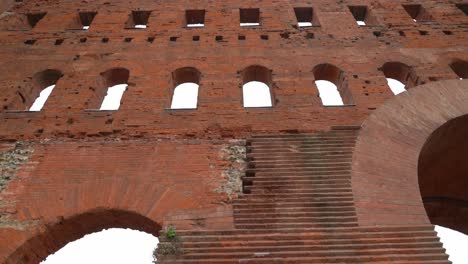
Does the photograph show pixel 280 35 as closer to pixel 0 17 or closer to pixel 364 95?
pixel 364 95

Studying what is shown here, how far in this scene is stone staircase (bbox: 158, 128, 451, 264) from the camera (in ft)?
15.1

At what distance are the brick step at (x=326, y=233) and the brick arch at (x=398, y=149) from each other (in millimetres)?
110

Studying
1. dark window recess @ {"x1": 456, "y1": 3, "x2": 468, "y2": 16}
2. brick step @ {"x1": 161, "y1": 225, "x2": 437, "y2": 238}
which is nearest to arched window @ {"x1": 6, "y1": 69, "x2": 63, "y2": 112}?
brick step @ {"x1": 161, "y1": 225, "x2": 437, "y2": 238}

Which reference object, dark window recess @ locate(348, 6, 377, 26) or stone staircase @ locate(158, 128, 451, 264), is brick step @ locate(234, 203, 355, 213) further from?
dark window recess @ locate(348, 6, 377, 26)

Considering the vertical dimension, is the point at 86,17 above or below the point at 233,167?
above

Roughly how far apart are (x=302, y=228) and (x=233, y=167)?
1389mm

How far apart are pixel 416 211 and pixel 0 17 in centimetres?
991

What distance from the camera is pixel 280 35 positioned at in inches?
354

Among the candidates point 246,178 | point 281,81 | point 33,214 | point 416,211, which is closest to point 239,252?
point 246,178

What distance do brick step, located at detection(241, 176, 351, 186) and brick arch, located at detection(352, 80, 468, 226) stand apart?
0.64 feet

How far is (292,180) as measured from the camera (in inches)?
219

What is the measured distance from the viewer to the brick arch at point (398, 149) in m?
5.09

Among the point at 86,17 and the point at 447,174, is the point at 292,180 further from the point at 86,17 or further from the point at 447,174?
the point at 86,17

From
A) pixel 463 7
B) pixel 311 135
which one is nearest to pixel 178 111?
pixel 311 135
